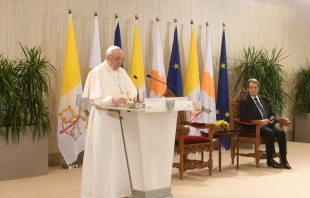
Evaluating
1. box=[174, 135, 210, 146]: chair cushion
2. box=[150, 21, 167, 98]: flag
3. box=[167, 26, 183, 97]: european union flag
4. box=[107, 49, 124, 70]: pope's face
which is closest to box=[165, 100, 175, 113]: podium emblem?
box=[107, 49, 124, 70]: pope's face

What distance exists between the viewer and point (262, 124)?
6875 mm

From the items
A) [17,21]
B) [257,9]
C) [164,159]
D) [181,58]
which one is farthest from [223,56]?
[164,159]

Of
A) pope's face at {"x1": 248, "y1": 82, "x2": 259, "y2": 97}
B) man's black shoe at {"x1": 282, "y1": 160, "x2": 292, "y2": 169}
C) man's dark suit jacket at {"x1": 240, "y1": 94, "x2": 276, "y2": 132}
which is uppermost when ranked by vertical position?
pope's face at {"x1": 248, "y1": 82, "x2": 259, "y2": 97}

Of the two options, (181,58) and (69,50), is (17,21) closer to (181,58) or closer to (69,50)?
(69,50)

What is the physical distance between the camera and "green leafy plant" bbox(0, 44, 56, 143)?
19.7ft

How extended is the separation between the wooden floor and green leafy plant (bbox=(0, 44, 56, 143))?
64cm

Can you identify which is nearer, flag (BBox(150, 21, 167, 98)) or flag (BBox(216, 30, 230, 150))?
flag (BBox(150, 21, 167, 98))

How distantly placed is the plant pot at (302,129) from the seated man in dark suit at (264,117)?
11.2 feet

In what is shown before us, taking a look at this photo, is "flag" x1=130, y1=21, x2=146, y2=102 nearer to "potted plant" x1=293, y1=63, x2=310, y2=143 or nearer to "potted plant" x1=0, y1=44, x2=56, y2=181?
"potted plant" x1=0, y1=44, x2=56, y2=181

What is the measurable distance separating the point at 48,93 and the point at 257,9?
4986mm

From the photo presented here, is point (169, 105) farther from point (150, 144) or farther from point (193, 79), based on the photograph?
point (193, 79)

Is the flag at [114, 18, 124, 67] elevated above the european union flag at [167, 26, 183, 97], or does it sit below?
above

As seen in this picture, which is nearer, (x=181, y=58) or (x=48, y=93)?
(x=48, y=93)

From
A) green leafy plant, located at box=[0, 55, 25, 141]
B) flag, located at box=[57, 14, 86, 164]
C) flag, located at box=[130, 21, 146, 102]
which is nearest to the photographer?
green leafy plant, located at box=[0, 55, 25, 141]
